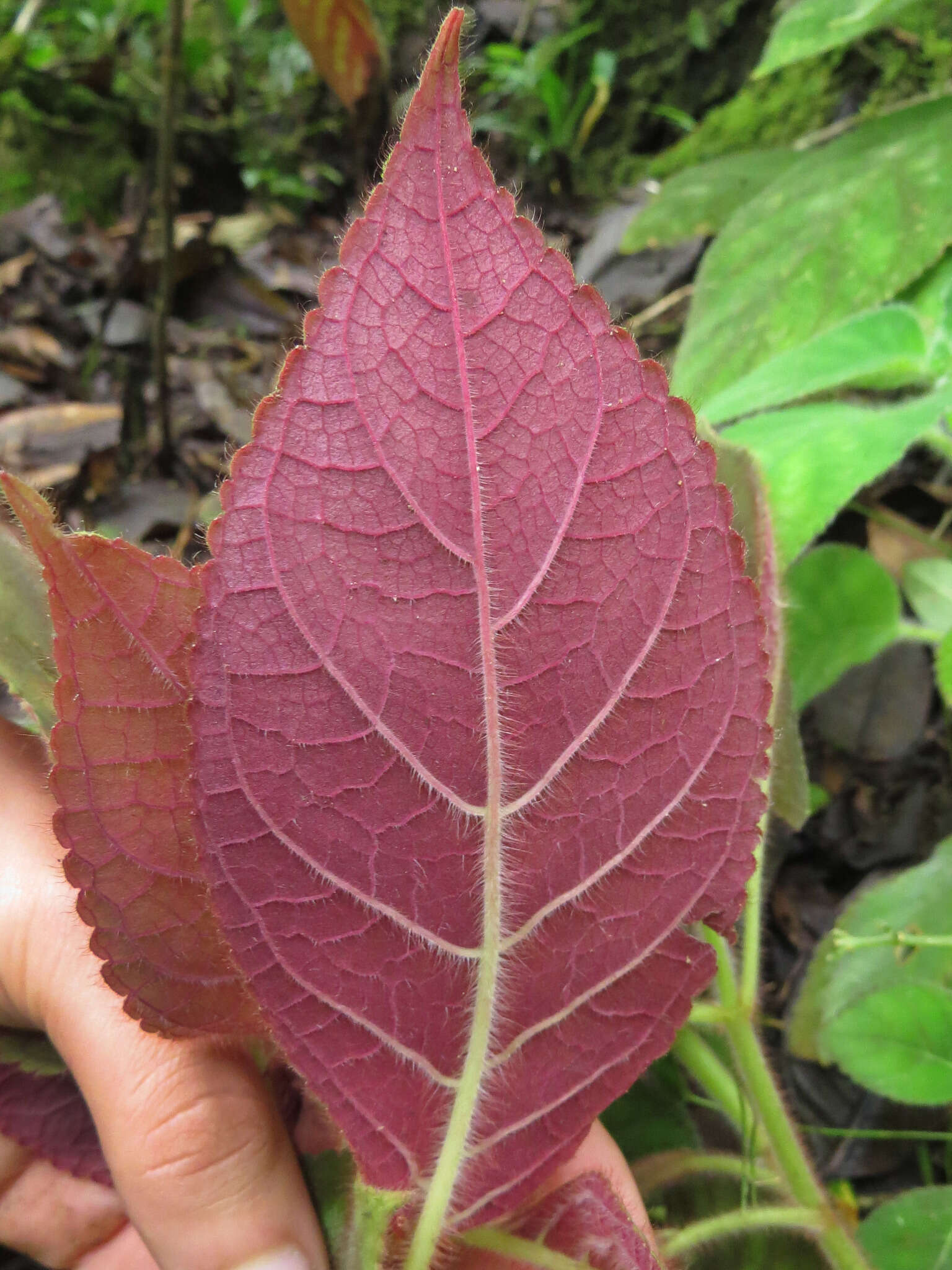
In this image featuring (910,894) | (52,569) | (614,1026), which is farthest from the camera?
(910,894)

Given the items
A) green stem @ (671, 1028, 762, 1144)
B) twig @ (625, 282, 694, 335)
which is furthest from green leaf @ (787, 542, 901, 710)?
twig @ (625, 282, 694, 335)

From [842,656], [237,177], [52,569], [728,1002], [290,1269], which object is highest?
[237,177]

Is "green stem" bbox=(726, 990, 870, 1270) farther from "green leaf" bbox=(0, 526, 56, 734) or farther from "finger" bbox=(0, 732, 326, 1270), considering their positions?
"green leaf" bbox=(0, 526, 56, 734)

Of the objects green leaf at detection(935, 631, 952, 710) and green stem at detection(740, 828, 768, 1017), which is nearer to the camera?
green stem at detection(740, 828, 768, 1017)

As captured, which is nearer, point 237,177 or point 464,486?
point 464,486

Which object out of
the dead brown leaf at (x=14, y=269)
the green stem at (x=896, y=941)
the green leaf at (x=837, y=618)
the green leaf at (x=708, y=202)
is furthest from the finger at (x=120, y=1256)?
the dead brown leaf at (x=14, y=269)

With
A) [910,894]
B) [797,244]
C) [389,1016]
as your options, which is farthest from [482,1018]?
[797,244]

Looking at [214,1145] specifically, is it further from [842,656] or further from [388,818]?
[842,656]
